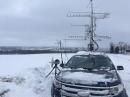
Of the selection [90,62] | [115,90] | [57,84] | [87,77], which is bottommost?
[115,90]

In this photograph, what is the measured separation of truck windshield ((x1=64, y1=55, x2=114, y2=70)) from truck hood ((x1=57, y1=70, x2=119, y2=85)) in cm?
82

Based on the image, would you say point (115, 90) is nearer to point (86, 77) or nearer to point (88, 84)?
point (88, 84)

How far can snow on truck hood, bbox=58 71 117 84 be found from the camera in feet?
26.7

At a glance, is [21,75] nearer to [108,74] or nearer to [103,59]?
[103,59]

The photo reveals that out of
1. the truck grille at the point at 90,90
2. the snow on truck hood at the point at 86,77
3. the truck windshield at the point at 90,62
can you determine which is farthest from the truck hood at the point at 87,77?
the truck windshield at the point at 90,62

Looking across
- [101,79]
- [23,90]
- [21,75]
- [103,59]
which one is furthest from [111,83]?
[21,75]

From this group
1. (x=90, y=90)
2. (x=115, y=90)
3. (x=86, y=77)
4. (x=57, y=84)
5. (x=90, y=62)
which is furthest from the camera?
(x=90, y=62)

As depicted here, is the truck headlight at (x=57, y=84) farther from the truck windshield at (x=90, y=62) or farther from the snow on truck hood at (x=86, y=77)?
the truck windshield at (x=90, y=62)

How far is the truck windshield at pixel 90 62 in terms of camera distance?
10039 millimetres

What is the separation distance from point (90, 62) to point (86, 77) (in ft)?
6.49

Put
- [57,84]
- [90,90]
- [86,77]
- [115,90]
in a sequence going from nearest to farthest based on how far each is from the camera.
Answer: [90,90]
[115,90]
[86,77]
[57,84]

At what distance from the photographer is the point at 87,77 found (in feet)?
27.5

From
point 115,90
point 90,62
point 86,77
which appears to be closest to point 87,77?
point 86,77

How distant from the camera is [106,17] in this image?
27500 mm
